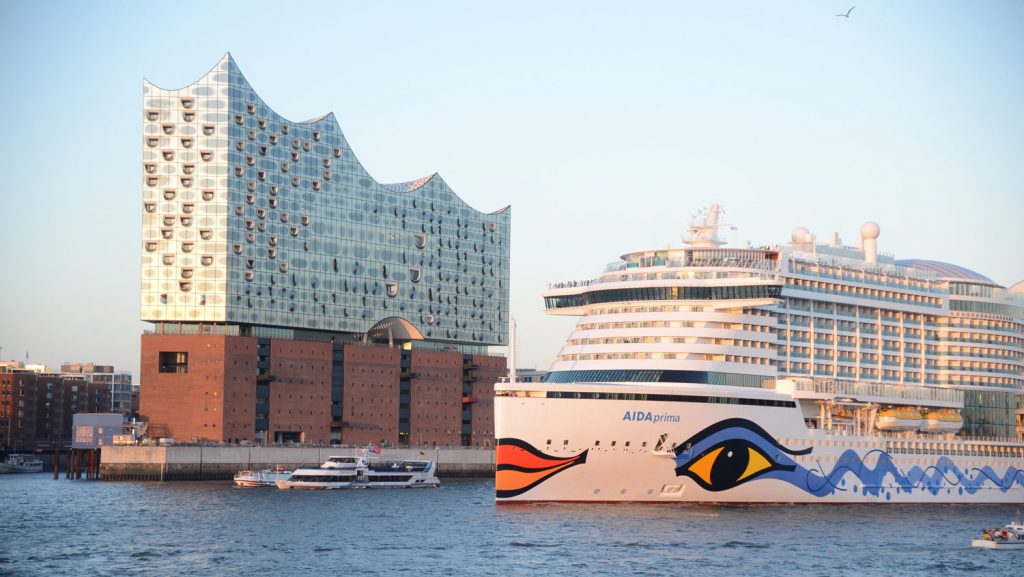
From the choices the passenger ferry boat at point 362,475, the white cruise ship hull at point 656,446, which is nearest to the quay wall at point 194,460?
the passenger ferry boat at point 362,475

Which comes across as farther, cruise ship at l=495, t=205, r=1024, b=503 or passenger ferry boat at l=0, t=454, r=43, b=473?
passenger ferry boat at l=0, t=454, r=43, b=473

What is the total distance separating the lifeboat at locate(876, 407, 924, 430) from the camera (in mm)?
78875

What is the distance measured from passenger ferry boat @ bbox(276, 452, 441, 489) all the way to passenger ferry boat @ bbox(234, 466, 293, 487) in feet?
4.70

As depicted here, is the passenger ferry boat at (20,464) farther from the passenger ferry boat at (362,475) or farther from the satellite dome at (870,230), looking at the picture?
the satellite dome at (870,230)

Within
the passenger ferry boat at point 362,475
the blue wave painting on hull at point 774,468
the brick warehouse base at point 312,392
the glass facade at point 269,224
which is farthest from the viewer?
the glass facade at point 269,224

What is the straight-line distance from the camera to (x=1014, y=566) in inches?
2237

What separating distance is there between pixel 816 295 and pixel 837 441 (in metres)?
8.36

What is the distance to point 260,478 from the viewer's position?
356 ft

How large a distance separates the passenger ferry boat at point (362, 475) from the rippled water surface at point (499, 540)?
69.8ft

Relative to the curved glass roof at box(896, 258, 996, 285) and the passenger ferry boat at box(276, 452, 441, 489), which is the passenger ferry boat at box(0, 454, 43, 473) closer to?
the passenger ferry boat at box(276, 452, 441, 489)

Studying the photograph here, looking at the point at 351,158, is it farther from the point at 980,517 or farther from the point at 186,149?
the point at 980,517

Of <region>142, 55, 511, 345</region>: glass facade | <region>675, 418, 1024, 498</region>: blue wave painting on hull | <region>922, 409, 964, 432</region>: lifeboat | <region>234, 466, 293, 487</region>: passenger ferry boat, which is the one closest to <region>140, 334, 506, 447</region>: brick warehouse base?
<region>142, 55, 511, 345</region>: glass facade

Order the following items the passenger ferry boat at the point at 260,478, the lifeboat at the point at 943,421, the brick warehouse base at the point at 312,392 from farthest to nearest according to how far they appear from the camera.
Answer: the brick warehouse base at the point at 312,392 → the passenger ferry boat at the point at 260,478 → the lifeboat at the point at 943,421

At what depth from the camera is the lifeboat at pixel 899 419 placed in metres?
78.9
